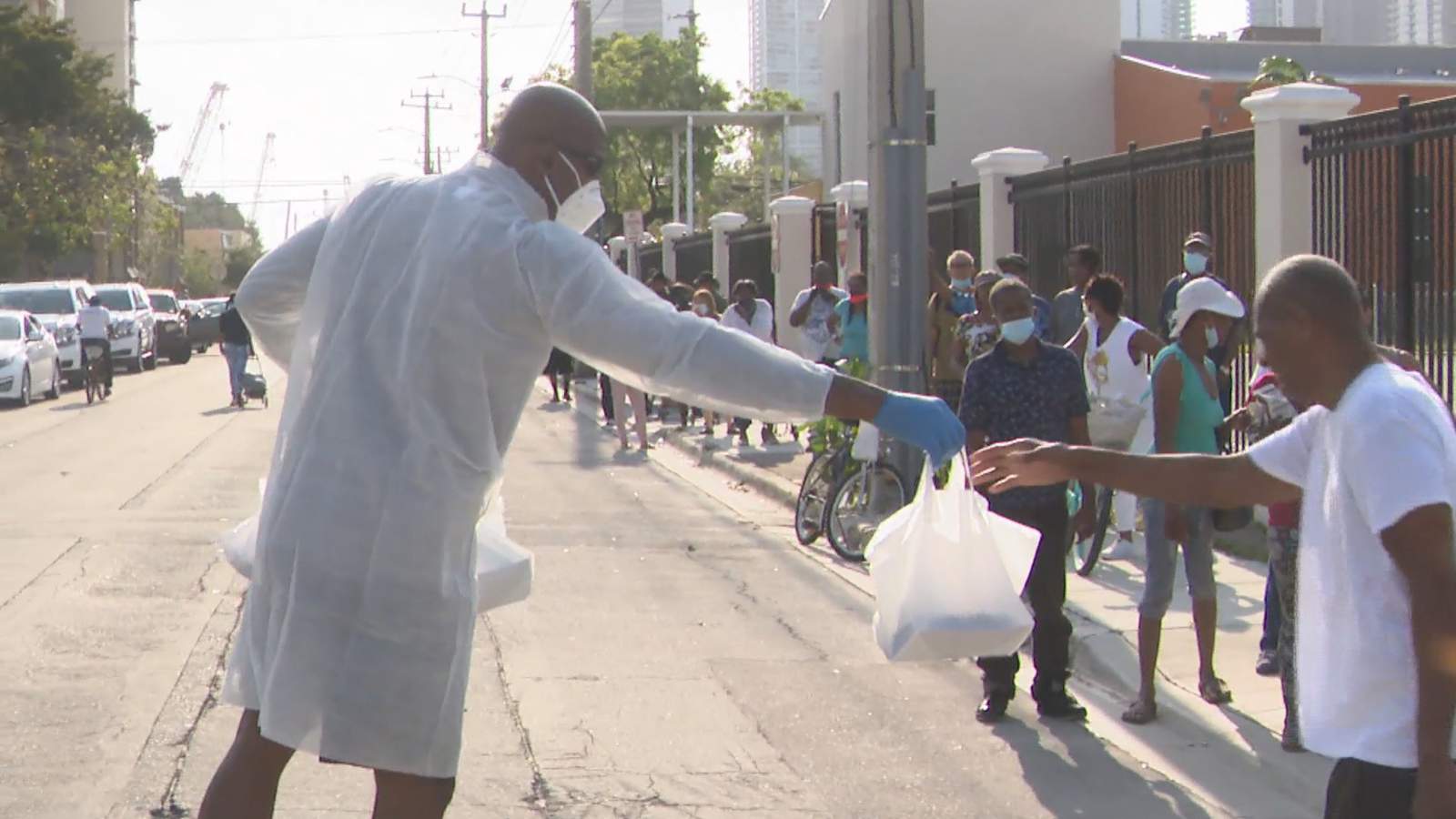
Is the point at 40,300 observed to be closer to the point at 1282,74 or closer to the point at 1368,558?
the point at 1282,74

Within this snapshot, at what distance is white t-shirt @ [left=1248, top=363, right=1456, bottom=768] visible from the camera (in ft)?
11.0

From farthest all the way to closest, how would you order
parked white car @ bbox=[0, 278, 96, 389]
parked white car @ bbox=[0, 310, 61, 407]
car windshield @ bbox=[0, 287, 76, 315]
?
car windshield @ bbox=[0, 287, 76, 315], parked white car @ bbox=[0, 278, 96, 389], parked white car @ bbox=[0, 310, 61, 407]

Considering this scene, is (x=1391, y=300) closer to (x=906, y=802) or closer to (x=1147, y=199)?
(x=1147, y=199)

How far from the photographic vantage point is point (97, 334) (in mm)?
31656

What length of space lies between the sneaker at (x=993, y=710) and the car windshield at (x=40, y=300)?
30.8m

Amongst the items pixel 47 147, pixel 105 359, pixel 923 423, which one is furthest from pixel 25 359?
pixel 47 147

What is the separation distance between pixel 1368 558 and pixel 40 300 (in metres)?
35.4

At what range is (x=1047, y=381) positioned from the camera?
7.95m

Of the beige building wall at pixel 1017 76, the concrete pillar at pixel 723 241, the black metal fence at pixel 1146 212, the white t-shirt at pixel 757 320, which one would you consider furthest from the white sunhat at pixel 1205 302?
the beige building wall at pixel 1017 76

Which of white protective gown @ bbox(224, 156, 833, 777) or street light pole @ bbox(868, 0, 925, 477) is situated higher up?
street light pole @ bbox(868, 0, 925, 477)

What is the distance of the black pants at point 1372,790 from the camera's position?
3.43m

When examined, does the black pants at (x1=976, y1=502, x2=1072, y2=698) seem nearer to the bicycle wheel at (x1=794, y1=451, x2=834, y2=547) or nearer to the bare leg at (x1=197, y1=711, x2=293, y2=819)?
the bare leg at (x1=197, y1=711, x2=293, y2=819)

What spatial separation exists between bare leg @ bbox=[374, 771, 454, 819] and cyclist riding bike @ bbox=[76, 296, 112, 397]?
28.9 m

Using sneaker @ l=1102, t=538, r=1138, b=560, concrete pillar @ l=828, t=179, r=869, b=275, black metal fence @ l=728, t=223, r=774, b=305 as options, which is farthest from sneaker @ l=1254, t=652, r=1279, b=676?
black metal fence @ l=728, t=223, r=774, b=305
